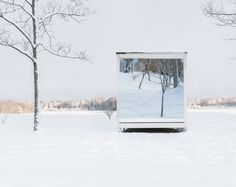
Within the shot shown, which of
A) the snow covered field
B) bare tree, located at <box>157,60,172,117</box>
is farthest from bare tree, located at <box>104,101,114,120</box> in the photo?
the snow covered field

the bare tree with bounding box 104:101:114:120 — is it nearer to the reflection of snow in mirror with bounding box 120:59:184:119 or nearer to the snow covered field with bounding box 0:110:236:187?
the reflection of snow in mirror with bounding box 120:59:184:119

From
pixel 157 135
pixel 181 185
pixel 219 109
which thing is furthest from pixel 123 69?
pixel 219 109

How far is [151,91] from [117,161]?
6.96 m

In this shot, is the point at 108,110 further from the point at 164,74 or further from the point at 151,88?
the point at 164,74

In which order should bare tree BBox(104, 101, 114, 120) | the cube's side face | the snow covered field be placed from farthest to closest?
bare tree BBox(104, 101, 114, 120) → the cube's side face → the snow covered field

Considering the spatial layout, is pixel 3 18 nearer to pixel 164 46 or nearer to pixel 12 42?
pixel 12 42

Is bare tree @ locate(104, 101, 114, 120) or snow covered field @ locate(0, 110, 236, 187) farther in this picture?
bare tree @ locate(104, 101, 114, 120)

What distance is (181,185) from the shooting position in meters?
6.27

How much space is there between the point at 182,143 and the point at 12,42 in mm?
8886

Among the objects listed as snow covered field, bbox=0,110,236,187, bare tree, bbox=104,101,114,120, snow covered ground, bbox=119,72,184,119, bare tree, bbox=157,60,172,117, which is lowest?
snow covered field, bbox=0,110,236,187

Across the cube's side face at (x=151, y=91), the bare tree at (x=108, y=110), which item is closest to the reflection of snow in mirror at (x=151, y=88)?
the cube's side face at (x=151, y=91)

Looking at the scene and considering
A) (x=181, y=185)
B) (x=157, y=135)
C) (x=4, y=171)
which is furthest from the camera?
(x=157, y=135)

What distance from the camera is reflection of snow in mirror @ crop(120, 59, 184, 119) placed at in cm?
1512

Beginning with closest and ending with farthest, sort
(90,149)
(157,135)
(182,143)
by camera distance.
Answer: (90,149) → (182,143) → (157,135)
